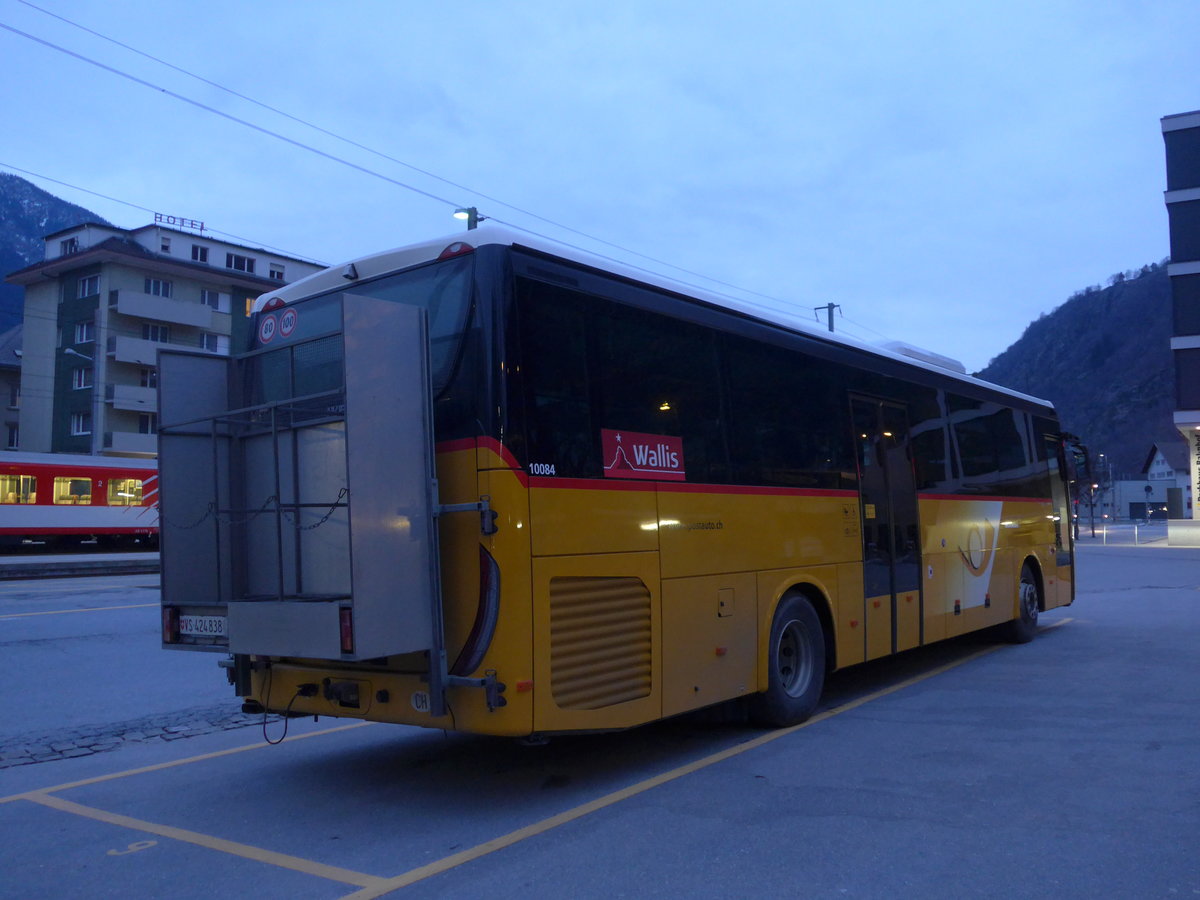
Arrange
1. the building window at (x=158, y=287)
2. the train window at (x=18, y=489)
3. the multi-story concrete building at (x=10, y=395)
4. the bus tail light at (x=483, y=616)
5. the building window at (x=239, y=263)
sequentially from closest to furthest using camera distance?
the bus tail light at (x=483, y=616)
the train window at (x=18, y=489)
the building window at (x=158, y=287)
the building window at (x=239, y=263)
the multi-story concrete building at (x=10, y=395)

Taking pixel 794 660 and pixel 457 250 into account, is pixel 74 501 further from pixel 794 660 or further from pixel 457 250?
pixel 457 250

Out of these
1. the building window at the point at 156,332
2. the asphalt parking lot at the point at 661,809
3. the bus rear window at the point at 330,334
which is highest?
the building window at the point at 156,332

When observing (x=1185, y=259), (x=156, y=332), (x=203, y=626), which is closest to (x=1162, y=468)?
(x=1185, y=259)

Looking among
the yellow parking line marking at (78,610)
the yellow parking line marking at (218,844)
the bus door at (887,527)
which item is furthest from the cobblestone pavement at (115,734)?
the yellow parking line marking at (78,610)

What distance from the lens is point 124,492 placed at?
37125 millimetres

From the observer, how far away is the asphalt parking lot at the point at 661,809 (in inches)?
186

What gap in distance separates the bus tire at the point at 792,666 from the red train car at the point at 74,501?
28.2 meters

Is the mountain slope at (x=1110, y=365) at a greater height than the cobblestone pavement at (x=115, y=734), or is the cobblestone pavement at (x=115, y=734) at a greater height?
the mountain slope at (x=1110, y=365)

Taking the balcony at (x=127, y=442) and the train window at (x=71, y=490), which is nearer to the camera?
the train window at (x=71, y=490)

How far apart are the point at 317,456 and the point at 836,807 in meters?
3.67

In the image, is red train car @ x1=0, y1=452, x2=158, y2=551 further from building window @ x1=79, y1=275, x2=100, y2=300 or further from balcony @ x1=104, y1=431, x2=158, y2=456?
building window @ x1=79, y1=275, x2=100, y2=300

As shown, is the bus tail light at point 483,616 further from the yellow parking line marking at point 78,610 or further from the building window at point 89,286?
the building window at point 89,286

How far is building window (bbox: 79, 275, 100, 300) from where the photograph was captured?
178 feet

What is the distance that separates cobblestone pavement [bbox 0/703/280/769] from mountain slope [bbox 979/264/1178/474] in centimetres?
14735
